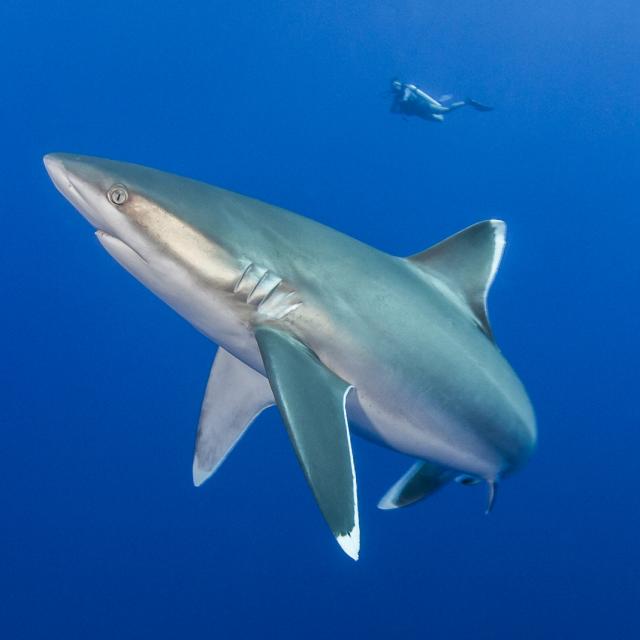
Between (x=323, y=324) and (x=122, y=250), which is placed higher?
(x=323, y=324)

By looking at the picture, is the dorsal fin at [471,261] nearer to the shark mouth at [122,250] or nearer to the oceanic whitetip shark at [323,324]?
the oceanic whitetip shark at [323,324]

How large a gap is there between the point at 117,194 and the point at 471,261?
1.74 meters

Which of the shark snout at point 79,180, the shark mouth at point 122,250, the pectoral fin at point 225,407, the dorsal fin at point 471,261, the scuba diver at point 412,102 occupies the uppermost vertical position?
the scuba diver at point 412,102

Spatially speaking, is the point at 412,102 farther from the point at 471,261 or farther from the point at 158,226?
the point at 158,226

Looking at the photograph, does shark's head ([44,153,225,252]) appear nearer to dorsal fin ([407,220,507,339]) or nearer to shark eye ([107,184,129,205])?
shark eye ([107,184,129,205])

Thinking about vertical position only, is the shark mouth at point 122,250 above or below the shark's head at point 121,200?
below

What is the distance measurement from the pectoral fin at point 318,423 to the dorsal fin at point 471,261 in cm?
105

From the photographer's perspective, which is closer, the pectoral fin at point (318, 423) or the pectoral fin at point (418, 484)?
the pectoral fin at point (318, 423)

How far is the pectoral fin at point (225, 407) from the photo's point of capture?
131 inches

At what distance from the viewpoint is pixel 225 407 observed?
3.37 m

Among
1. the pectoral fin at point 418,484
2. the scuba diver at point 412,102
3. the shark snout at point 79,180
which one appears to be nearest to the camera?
the shark snout at point 79,180

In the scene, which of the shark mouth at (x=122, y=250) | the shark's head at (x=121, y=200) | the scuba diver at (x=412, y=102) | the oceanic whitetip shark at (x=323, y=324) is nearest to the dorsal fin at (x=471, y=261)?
the oceanic whitetip shark at (x=323, y=324)

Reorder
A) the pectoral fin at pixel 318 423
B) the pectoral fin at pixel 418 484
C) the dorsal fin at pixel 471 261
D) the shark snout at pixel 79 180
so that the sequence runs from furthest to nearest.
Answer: the pectoral fin at pixel 418 484 → the dorsal fin at pixel 471 261 → the shark snout at pixel 79 180 → the pectoral fin at pixel 318 423

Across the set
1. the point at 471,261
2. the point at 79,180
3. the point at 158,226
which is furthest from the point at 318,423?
the point at 471,261
